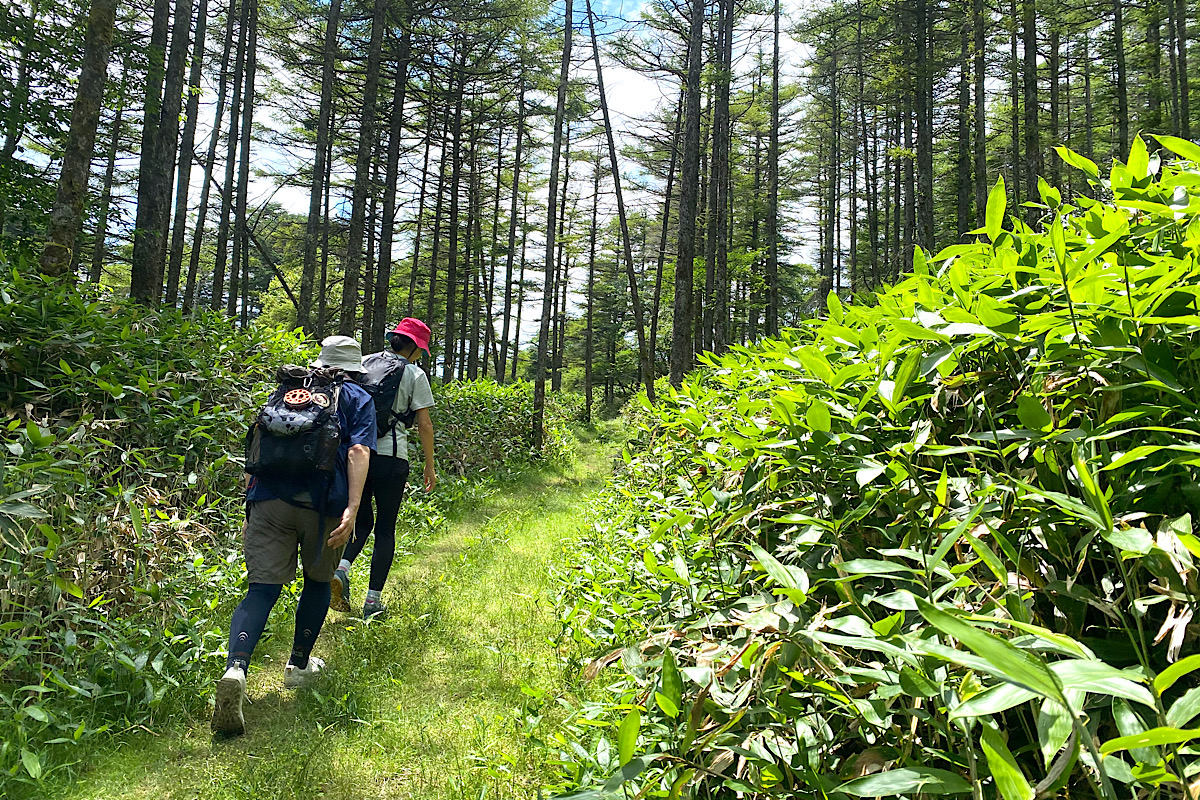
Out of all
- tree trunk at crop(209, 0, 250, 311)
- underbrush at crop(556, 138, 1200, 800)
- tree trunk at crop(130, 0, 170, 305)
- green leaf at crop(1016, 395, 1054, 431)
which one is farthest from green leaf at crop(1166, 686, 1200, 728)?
tree trunk at crop(209, 0, 250, 311)

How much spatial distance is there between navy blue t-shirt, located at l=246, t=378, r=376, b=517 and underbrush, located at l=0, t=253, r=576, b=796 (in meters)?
0.91

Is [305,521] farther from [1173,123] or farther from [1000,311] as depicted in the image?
[1173,123]

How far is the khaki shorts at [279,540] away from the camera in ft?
10.7

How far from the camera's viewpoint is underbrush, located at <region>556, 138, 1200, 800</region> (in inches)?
39.1

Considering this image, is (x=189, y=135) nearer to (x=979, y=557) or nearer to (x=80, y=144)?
(x=80, y=144)

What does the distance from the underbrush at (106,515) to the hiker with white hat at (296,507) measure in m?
0.49

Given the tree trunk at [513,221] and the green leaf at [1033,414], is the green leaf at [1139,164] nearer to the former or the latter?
the green leaf at [1033,414]

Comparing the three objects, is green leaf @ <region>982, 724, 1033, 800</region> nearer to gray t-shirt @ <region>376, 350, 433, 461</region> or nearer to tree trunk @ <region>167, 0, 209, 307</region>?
gray t-shirt @ <region>376, 350, 433, 461</region>

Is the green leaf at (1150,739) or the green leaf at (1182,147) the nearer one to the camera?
Result: the green leaf at (1150,739)

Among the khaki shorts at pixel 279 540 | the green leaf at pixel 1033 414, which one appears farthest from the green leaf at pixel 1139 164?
the khaki shorts at pixel 279 540

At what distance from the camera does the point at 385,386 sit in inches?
183

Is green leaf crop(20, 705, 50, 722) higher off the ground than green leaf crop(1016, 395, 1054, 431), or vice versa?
green leaf crop(1016, 395, 1054, 431)

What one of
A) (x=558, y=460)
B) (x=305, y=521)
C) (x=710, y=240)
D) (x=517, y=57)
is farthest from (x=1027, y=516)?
(x=517, y=57)

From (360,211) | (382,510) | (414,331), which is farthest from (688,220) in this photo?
(382,510)
